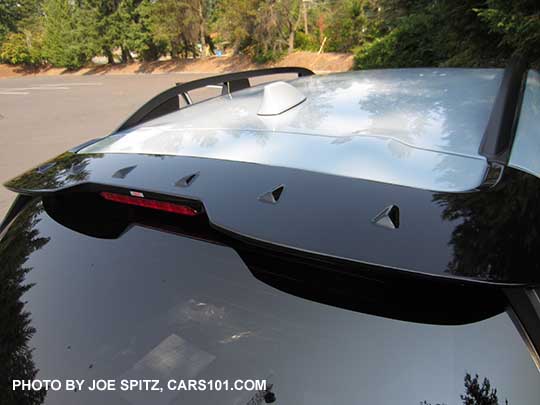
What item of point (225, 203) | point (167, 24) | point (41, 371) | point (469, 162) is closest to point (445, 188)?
point (469, 162)

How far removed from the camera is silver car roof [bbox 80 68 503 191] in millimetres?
1060

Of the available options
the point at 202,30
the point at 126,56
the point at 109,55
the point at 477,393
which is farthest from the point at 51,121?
the point at 109,55

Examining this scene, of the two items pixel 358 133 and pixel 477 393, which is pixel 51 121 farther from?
pixel 477 393

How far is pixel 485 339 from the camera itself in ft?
2.65

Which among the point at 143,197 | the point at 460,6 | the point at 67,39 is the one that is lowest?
the point at 67,39

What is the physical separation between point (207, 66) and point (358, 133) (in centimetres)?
3031

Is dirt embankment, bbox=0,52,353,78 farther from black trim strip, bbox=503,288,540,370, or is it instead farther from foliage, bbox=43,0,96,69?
black trim strip, bbox=503,288,540,370

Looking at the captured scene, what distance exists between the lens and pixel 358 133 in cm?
132

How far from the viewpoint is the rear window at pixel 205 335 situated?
2.65 ft

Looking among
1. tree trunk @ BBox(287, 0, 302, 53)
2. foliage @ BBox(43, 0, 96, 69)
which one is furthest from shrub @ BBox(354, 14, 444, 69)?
foliage @ BBox(43, 0, 96, 69)

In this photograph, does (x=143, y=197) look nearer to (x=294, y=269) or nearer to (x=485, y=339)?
(x=294, y=269)

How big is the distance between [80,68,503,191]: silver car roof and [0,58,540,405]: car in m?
0.01

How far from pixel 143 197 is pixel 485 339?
0.83 m

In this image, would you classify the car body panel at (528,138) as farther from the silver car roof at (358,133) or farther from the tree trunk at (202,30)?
the tree trunk at (202,30)
